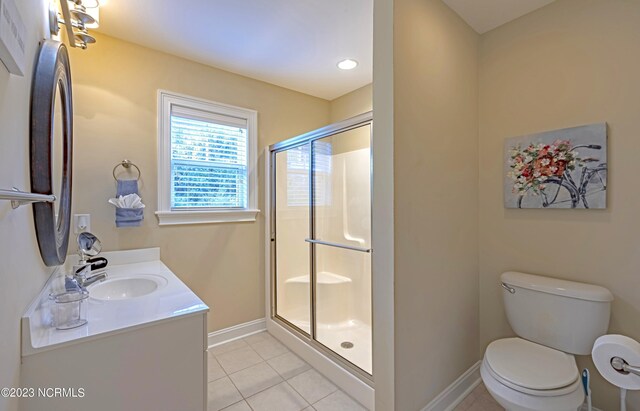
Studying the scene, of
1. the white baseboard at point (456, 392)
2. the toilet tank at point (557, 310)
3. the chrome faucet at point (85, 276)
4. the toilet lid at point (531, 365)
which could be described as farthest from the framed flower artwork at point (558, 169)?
the chrome faucet at point (85, 276)

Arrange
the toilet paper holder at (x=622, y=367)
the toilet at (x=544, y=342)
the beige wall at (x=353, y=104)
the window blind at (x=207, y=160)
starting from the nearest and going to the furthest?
the toilet paper holder at (x=622, y=367), the toilet at (x=544, y=342), the window blind at (x=207, y=160), the beige wall at (x=353, y=104)

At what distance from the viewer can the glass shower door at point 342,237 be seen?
7.93 feet

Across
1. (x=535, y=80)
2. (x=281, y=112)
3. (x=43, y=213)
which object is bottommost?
(x=43, y=213)

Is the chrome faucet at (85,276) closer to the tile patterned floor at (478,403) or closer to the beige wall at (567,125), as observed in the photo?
the tile patterned floor at (478,403)

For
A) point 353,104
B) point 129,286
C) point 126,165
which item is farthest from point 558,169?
point 126,165

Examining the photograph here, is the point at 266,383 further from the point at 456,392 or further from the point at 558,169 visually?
the point at 558,169

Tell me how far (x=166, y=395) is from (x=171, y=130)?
1.91 metres

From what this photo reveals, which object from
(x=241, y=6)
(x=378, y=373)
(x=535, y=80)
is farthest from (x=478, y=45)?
(x=378, y=373)

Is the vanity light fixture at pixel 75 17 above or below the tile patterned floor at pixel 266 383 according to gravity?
above

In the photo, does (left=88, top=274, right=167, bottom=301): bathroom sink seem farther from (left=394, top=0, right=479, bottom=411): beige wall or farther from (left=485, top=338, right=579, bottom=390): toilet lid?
(left=485, top=338, right=579, bottom=390): toilet lid

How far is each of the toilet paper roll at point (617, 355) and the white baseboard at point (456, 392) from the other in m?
0.80

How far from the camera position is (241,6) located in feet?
5.57

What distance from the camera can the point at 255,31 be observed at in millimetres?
1944

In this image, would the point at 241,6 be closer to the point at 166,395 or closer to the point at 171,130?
the point at 171,130
